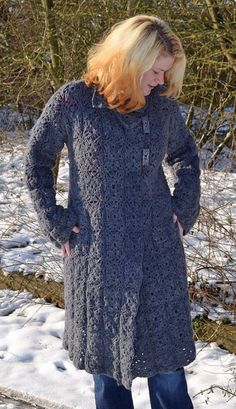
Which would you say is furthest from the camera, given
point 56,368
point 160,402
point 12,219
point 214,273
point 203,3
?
point 203,3

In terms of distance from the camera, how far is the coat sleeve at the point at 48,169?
2789 mm

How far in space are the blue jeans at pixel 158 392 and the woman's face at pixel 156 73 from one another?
40.8 inches

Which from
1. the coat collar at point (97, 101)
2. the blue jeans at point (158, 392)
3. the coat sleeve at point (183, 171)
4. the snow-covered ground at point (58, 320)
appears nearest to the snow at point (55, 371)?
the snow-covered ground at point (58, 320)

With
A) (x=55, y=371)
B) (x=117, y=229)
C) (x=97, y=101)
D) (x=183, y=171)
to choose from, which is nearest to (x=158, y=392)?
(x=117, y=229)

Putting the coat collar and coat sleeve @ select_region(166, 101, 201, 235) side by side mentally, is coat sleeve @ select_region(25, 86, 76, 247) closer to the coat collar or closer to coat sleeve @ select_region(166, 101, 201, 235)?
the coat collar

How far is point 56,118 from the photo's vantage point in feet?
9.14

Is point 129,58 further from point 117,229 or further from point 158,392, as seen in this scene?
point 158,392

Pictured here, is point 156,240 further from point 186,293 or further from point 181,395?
point 181,395

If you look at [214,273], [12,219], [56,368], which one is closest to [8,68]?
[12,219]

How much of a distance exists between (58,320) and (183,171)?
1980 mm

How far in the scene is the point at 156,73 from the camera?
2.66 meters

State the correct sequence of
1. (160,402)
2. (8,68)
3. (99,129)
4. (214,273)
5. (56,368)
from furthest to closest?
(8,68) → (214,273) → (56,368) → (160,402) → (99,129)

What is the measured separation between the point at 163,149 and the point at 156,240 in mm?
329

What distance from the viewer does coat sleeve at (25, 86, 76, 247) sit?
279cm
